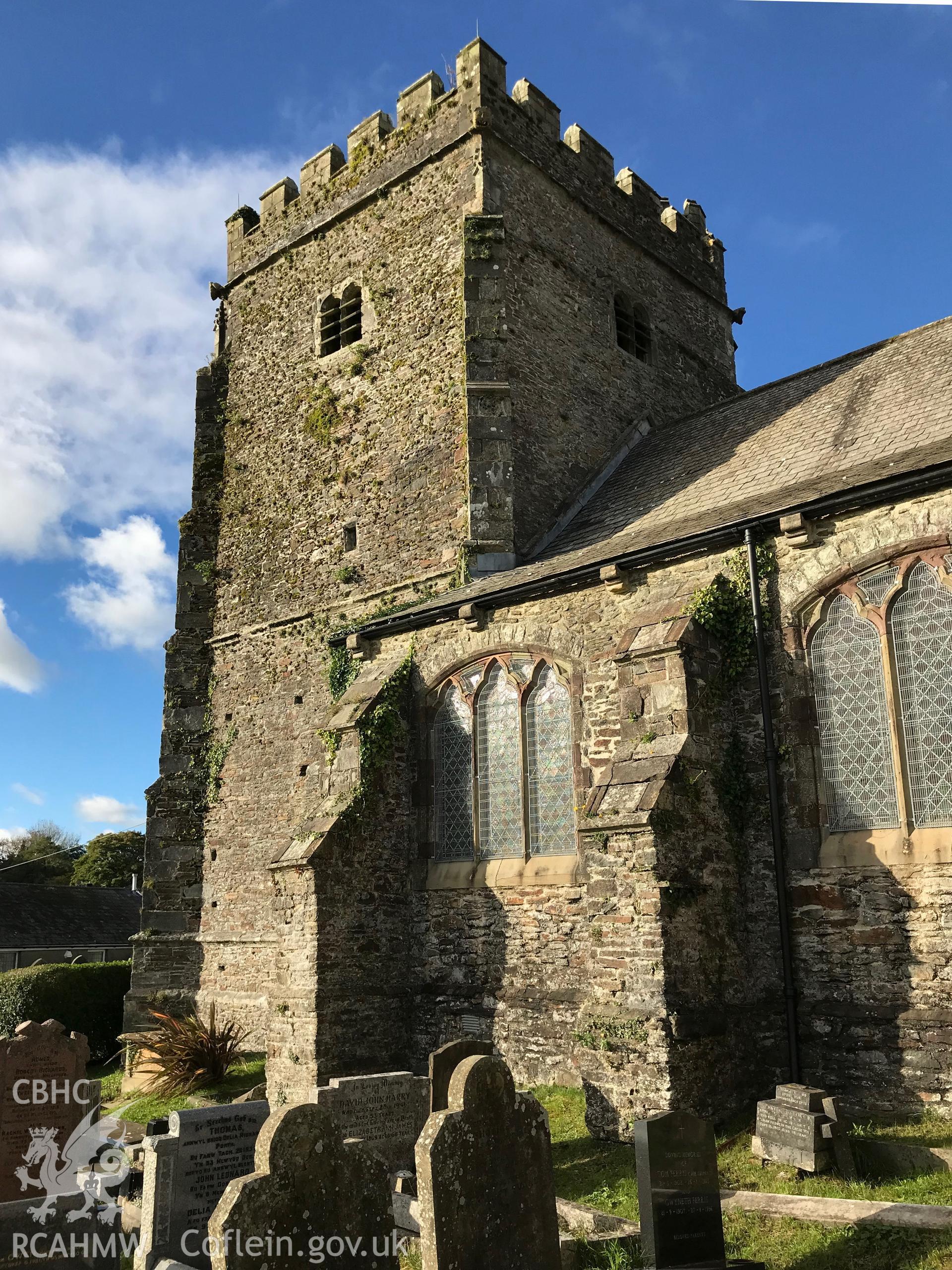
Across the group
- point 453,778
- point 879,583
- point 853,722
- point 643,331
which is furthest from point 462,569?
point 643,331

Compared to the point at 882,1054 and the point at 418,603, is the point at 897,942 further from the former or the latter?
the point at 418,603

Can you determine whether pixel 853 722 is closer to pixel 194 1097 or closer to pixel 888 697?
pixel 888 697

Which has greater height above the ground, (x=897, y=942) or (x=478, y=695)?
(x=478, y=695)

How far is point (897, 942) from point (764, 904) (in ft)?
4.62

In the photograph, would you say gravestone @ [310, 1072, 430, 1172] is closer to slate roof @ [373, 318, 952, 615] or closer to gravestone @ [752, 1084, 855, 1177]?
gravestone @ [752, 1084, 855, 1177]

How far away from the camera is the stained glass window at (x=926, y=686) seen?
9945 mm

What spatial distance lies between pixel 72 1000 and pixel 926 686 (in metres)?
17.0

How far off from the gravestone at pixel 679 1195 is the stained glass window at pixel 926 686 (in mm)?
4665

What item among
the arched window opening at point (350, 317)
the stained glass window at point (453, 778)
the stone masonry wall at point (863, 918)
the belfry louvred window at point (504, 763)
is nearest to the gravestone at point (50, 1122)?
the stained glass window at point (453, 778)

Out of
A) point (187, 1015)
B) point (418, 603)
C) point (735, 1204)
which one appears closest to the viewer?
point (735, 1204)

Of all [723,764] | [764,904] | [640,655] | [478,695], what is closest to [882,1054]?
[764,904]

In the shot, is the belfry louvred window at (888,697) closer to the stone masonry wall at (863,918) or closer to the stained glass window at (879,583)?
the stained glass window at (879,583)

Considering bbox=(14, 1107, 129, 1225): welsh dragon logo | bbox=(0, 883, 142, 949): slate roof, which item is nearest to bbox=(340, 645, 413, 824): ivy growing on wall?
bbox=(14, 1107, 129, 1225): welsh dragon logo

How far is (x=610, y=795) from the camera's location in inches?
416
